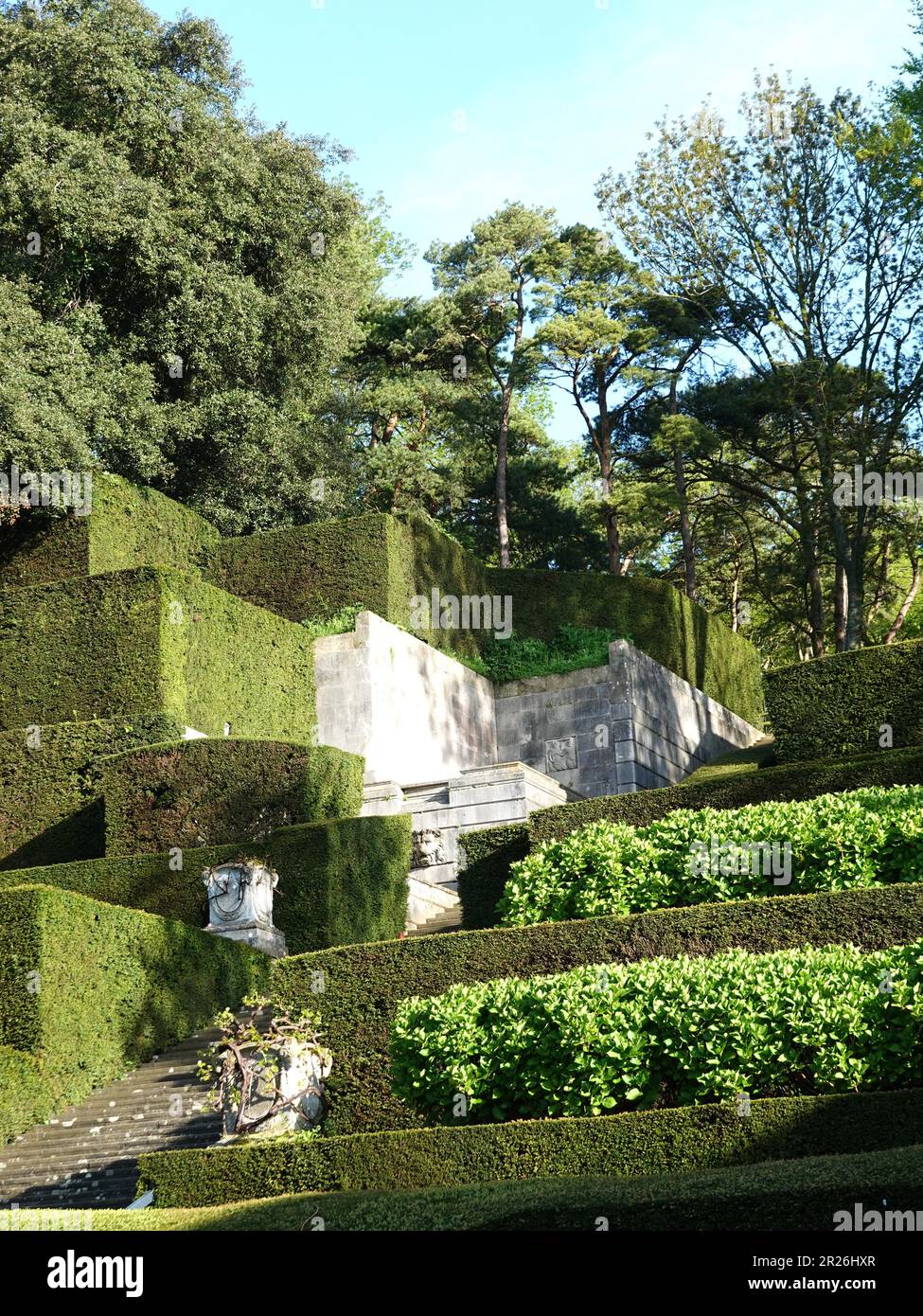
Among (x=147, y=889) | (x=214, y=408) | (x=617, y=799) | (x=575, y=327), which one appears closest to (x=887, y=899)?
(x=617, y=799)

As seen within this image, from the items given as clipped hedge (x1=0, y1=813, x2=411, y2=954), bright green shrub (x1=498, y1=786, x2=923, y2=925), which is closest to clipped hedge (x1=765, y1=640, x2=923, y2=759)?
bright green shrub (x1=498, y1=786, x2=923, y2=925)

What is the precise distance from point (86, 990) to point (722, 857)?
729 cm

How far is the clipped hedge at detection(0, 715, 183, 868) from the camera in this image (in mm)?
22938

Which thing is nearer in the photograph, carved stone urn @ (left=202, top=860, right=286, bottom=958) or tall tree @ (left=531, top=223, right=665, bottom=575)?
carved stone urn @ (left=202, top=860, right=286, bottom=958)

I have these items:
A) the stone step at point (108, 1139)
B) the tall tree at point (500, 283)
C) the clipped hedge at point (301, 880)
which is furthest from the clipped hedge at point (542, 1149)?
the tall tree at point (500, 283)

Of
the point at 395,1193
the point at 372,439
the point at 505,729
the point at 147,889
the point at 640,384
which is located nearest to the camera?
the point at 395,1193

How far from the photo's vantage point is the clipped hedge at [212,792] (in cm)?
2164

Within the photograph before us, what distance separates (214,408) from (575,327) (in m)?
9.30

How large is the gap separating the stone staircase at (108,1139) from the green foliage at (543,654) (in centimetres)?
1572

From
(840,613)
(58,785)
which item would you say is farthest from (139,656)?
(840,613)

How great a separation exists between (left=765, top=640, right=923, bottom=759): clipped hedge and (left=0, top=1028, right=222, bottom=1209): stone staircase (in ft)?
28.6

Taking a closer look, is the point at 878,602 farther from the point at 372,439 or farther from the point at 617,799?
the point at 617,799

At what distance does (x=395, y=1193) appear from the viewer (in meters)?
9.51

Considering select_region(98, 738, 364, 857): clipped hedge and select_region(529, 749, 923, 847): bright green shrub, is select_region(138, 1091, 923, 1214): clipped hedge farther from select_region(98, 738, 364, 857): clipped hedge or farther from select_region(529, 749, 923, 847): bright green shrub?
select_region(98, 738, 364, 857): clipped hedge
